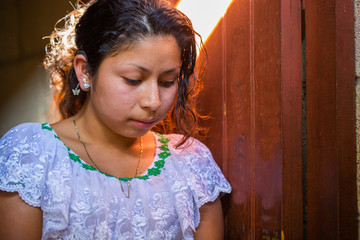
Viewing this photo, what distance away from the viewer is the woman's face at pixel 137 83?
141 cm

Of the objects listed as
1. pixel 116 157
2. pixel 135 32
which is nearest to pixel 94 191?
pixel 116 157

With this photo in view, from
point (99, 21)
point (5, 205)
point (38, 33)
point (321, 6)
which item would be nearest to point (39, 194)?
point (5, 205)

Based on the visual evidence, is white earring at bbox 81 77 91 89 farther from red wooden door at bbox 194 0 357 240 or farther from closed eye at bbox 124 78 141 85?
red wooden door at bbox 194 0 357 240

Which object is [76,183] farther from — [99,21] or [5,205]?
[99,21]

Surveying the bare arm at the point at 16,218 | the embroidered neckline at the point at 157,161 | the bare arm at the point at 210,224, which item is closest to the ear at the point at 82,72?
the embroidered neckline at the point at 157,161

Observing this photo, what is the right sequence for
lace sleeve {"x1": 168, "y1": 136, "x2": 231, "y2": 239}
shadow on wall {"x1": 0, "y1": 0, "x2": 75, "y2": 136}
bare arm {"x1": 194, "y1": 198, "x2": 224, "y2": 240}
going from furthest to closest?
shadow on wall {"x1": 0, "y1": 0, "x2": 75, "y2": 136}, bare arm {"x1": 194, "y1": 198, "x2": 224, "y2": 240}, lace sleeve {"x1": 168, "y1": 136, "x2": 231, "y2": 239}

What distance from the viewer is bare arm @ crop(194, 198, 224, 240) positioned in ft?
5.76

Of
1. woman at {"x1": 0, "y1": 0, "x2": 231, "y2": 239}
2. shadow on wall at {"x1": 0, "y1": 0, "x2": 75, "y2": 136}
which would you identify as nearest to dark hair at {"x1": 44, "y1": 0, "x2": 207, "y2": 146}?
woman at {"x1": 0, "y1": 0, "x2": 231, "y2": 239}

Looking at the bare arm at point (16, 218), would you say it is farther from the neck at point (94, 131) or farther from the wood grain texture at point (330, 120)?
the wood grain texture at point (330, 120)

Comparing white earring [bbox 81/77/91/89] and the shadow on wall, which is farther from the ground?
the shadow on wall

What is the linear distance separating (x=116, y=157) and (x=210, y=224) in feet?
2.01

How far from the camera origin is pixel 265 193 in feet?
5.29

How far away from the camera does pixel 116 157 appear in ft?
5.62

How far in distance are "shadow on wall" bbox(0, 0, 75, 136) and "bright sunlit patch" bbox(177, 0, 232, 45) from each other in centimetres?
244
